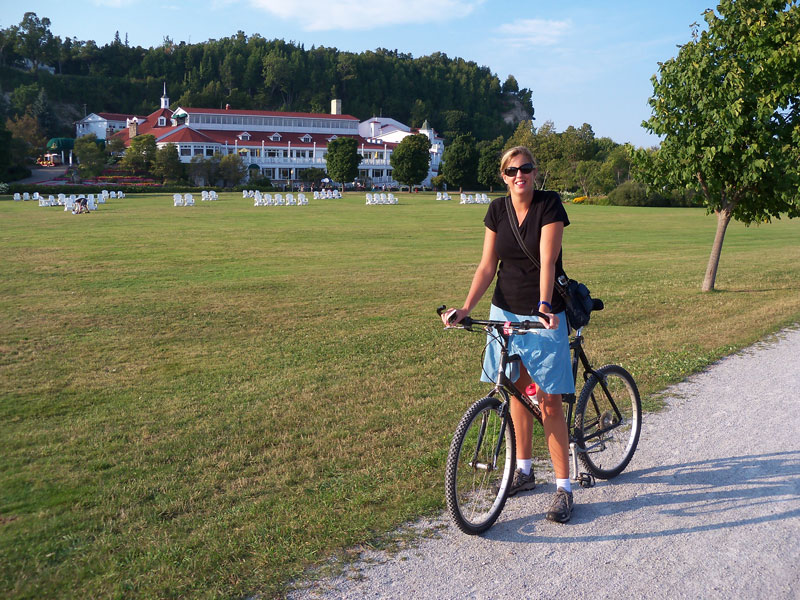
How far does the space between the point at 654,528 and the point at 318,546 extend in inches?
79.4

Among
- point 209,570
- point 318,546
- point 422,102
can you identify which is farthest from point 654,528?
point 422,102

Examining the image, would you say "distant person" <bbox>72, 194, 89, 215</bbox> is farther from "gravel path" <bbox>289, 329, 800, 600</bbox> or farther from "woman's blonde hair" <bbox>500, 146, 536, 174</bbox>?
"woman's blonde hair" <bbox>500, 146, 536, 174</bbox>

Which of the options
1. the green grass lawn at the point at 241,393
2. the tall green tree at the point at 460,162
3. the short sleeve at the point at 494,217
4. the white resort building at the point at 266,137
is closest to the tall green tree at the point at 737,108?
the green grass lawn at the point at 241,393

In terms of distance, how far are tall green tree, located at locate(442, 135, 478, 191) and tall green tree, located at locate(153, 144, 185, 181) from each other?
110 feet

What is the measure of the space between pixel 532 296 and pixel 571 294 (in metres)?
0.27

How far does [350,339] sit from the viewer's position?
32.8ft

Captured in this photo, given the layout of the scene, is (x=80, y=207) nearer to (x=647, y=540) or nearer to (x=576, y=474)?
(x=576, y=474)

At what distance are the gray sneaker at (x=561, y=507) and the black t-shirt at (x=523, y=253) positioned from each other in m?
1.14

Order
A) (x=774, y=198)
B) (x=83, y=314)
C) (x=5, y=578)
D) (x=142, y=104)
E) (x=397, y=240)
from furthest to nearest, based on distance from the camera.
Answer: (x=142, y=104) → (x=397, y=240) → (x=774, y=198) → (x=83, y=314) → (x=5, y=578)

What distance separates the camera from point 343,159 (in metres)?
89.4

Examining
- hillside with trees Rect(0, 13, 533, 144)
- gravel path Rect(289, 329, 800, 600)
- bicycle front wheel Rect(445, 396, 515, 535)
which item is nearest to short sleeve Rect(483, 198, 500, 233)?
bicycle front wheel Rect(445, 396, 515, 535)

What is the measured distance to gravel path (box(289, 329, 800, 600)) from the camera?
3602 mm

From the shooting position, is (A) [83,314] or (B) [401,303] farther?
(B) [401,303]

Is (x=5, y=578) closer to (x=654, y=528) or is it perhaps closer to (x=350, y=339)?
(x=654, y=528)
